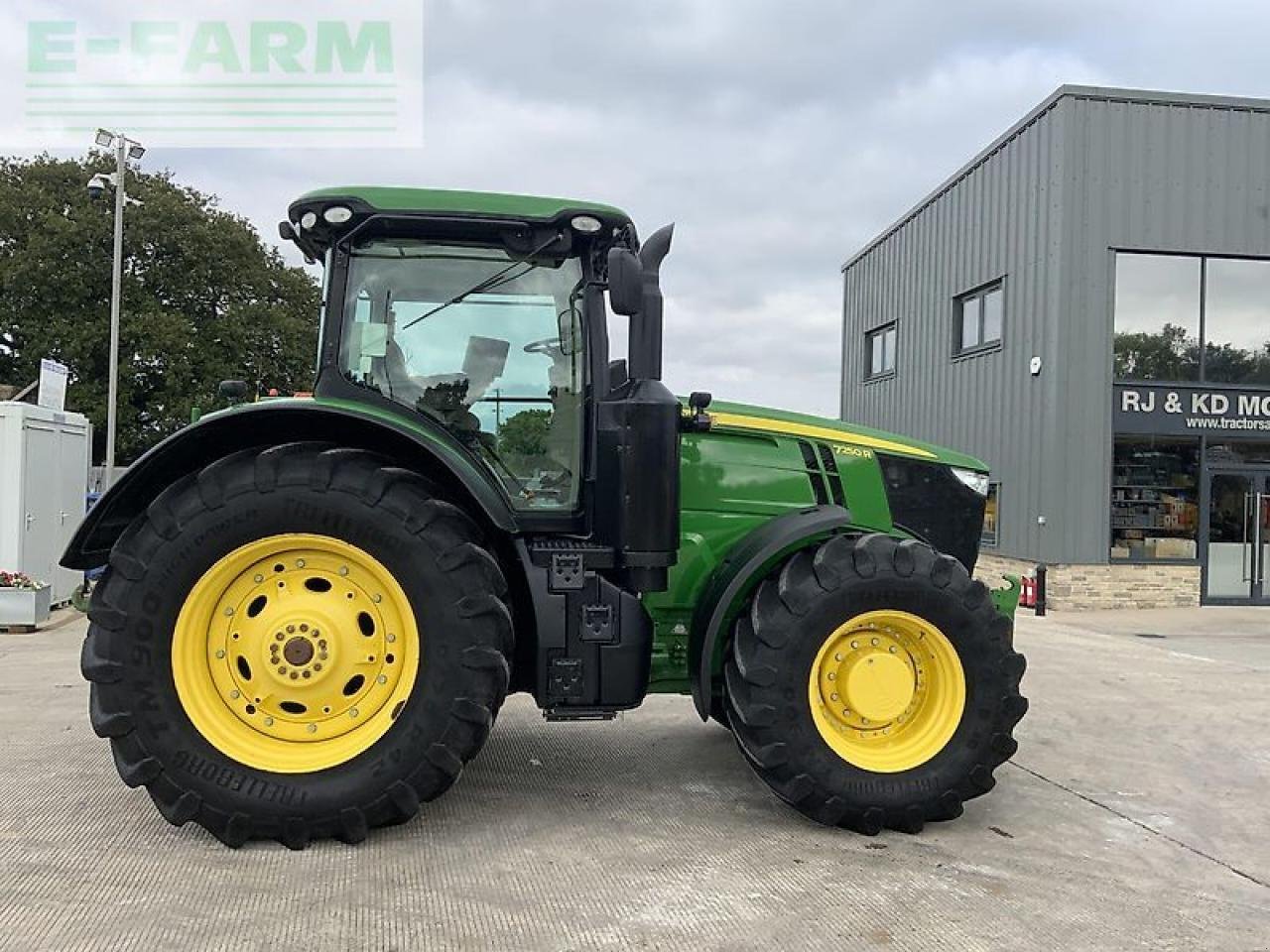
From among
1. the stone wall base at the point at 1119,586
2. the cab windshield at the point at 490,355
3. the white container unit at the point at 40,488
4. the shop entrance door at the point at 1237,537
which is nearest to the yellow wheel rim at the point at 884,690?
the cab windshield at the point at 490,355

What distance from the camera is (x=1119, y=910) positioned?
10.9 feet

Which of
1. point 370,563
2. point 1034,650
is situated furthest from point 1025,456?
point 370,563

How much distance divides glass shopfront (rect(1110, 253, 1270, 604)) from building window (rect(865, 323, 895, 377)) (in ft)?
20.4

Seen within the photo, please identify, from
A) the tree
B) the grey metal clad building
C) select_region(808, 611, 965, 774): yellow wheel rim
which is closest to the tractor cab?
select_region(808, 611, 965, 774): yellow wheel rim

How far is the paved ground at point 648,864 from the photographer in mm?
3033

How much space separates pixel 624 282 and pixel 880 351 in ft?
58.4

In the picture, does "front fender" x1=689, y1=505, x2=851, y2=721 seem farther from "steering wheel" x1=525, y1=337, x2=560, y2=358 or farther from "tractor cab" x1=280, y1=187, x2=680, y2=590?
"steering wheel" x1=525, y1=337, x2=560, y2=358

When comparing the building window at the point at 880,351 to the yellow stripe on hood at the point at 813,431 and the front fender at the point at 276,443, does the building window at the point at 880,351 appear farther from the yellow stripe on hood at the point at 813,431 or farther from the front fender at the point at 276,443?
the front fender at the point at 276,443

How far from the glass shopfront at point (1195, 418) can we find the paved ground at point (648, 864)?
8.94 meters

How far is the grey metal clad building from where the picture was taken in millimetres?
13188

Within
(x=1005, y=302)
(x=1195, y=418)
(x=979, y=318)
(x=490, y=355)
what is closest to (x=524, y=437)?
(x=490, y=355)

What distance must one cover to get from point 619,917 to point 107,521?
8.11ft

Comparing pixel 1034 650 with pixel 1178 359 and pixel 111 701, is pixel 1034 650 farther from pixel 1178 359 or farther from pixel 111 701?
pixel 111 701

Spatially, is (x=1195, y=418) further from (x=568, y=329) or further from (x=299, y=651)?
(x=299, y=651)
